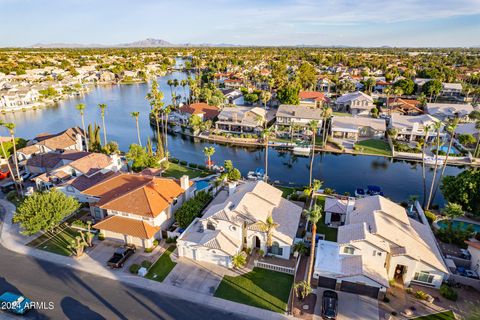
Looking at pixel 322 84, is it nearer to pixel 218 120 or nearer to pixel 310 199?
pixel 218 120

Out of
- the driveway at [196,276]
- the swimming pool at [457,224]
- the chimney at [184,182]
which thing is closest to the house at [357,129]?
the swimming pool at [457,224]

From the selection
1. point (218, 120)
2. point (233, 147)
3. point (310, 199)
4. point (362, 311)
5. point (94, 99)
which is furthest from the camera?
point (94, 99)

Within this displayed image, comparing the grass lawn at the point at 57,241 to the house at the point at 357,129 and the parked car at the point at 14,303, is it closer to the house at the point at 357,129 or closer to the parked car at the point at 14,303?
the parked car at the point at 14,303

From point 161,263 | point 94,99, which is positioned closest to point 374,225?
point 161,263

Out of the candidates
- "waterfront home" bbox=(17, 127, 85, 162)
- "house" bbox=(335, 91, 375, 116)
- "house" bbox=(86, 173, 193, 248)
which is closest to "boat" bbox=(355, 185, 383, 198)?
"house" bbox=(86, 173, 193, 248)

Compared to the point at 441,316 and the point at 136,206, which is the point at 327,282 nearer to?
the point at 441,316

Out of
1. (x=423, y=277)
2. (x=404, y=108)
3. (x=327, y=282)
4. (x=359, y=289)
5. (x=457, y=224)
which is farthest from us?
(x=404, y=108)

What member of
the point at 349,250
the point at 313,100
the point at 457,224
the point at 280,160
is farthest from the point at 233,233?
the point at 313,100
